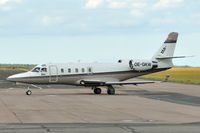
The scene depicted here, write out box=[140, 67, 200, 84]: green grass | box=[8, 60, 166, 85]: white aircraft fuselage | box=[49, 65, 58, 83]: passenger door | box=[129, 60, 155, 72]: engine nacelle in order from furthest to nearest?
box=[140, 67, 200, 84]: green grass → box=[129, 60, 155, 72]: engine nacelle → box=[49, 65, 58, 83]: passenger door → box=[8, 60, 166, 85]: white aircraft fuselage

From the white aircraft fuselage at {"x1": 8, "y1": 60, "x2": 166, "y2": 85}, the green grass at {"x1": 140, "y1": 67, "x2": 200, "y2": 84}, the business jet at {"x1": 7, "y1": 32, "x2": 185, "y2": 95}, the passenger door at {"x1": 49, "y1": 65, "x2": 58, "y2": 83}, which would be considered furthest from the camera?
the green grass at {"x1": 140, "y1": 67, "x2": 200, "y2": 84}

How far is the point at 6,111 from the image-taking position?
73.7 feet

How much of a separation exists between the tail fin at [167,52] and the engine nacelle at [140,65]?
127 centimetres

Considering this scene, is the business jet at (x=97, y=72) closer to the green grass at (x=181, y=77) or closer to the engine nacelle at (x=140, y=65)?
the engine nacelle at (x=140, y=65)

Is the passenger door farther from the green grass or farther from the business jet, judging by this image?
the green grass

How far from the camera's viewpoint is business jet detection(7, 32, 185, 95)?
37.1 meters

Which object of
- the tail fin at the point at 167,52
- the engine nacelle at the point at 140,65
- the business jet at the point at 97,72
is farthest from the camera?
the tail fin at the point at 167,52

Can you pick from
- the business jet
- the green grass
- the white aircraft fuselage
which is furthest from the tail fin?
the green grass

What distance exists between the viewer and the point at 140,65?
3988 cm

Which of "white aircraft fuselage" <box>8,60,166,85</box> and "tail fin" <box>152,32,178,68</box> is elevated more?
"tail fin" <box>152,32,178,68</box>

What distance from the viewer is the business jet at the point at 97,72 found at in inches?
1459

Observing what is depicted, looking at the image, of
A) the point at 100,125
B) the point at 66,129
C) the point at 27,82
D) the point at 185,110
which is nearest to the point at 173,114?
the point at 185,110

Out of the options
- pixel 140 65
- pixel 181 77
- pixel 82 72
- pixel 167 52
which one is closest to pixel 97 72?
pixel 82 72

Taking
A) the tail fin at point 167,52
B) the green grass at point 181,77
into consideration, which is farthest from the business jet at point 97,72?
the green grass at point 181,77
